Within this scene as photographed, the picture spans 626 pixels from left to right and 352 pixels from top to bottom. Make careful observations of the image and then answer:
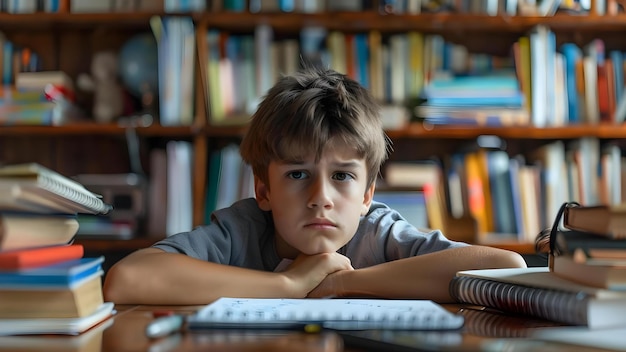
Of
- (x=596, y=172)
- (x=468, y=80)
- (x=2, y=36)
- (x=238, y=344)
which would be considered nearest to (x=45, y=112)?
(x=2, y=36)

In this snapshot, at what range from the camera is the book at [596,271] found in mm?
724

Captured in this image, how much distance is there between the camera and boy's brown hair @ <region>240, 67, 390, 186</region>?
1.31 metres

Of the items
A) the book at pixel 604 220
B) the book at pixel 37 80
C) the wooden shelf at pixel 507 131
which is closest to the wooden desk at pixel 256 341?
the book at pixel 604 220

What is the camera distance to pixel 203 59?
101 inches

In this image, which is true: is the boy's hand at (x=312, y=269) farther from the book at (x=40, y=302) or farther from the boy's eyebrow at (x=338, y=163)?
the book at (x=40, y=302)

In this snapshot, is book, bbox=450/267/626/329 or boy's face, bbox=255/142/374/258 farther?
boy's face, bbox=255/142/374/258

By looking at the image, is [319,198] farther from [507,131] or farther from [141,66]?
[141,66]

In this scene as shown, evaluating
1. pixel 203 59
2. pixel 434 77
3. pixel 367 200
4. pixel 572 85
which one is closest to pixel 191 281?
pixel 367 200

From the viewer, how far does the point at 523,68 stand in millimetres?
2629

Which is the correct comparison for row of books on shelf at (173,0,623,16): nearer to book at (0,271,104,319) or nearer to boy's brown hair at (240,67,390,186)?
boy's brown hair at (240,67,390,186)

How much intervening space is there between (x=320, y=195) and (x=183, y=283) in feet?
0.98

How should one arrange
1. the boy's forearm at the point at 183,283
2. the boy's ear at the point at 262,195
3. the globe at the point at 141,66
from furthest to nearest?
the globe at the point at 141,66, the boy's ear at the point at 262,195, the boy's forearm at the point at 183,283

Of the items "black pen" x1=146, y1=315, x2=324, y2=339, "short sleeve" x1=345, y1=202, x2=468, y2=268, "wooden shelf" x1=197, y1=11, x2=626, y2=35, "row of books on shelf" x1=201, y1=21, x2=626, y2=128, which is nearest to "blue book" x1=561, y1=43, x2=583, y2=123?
"row of books on shelf" x1=201, y1=21, x2=626, y2=128

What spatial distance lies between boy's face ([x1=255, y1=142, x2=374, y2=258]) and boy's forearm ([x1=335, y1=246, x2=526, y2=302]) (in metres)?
0.18
